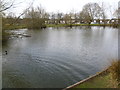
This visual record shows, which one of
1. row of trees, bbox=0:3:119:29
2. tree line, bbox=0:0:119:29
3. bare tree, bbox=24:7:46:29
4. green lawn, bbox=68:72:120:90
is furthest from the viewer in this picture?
row of trees, bbox=0:3:119:29

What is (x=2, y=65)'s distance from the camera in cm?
737

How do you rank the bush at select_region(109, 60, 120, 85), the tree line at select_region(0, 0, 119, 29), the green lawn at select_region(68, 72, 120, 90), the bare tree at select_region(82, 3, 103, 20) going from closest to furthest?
the bush at select_region(109, 60, 120, 85)
the green lawn at select_region(68, 72, 120, 90)
the tree line at select_region(0, 0, 119, 29)
the bare tree at select_region(82, 3, 103, 20)

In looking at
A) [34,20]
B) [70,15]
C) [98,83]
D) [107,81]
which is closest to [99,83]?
[98,83]

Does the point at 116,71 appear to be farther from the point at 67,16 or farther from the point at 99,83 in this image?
the point at 67,16

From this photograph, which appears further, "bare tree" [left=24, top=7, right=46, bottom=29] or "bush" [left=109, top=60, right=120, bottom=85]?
"bare tree" [left=24, top=7, right=46, bottom=29]

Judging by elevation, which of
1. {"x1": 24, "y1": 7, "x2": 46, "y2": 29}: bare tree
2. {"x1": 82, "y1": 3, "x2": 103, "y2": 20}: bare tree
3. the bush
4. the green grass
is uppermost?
{"x1": 82, "y1": 3, "x2": 103, "y2": 20}: bare tree

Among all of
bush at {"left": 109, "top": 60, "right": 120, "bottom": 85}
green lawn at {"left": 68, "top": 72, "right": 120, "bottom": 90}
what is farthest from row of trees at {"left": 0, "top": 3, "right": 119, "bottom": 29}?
Answer: bush at {"left": 109, "top": 60, "right": 120, "bottom": 85}

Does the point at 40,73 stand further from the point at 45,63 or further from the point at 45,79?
the point at 45,63

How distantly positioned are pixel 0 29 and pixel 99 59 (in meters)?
11.7

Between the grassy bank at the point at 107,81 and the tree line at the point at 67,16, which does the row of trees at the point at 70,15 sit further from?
the grassy bank at the point at 107,81

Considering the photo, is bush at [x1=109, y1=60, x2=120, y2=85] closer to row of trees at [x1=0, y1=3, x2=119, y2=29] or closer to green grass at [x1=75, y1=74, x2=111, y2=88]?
green grass at [x1=75, y1=74, x2=111, y2=88]

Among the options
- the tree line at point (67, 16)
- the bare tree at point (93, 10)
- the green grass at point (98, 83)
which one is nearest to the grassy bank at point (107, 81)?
the green grass at point (98, 83)

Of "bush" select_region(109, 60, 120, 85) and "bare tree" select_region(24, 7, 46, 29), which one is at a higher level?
"bare tree" select_region(24, 7, 46, 29)

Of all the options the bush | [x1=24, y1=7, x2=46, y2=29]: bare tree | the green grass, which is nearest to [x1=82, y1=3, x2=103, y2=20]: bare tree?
[x1=24, y1=7, x2=46, y2=29]: bare tree
